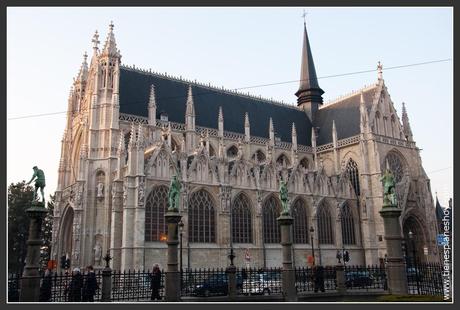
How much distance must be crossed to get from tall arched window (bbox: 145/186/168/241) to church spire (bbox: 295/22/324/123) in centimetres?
2936

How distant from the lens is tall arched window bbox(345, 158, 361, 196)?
45.8m

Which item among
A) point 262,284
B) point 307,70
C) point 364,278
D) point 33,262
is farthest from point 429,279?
point 307,70

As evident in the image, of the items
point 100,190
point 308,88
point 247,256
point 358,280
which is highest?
→ point 308,88

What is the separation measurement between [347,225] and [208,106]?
17.3 meters

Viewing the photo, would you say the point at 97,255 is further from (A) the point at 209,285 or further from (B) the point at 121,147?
(A) the point at 209,285

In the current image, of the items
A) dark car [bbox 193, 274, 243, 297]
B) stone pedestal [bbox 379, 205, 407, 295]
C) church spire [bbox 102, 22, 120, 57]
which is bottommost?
dark car [bbox 193, 274, 243, 297]

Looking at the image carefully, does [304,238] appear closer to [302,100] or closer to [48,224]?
[302,100]

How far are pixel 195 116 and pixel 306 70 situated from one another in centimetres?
2375

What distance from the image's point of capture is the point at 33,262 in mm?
15484

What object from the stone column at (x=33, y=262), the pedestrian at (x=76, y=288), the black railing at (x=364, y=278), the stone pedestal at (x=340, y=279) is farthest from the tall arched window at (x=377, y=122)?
the stone column at (x=33, y=262)

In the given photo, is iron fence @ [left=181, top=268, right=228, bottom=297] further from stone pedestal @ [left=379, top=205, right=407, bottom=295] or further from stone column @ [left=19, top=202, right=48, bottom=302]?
stone pedestal @ [left=379, top=205, right=407, bottom=295]

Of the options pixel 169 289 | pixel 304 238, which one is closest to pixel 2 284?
pixel 169 289

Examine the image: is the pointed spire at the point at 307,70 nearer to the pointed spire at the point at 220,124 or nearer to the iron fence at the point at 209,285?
the pointed spire at the point at 220,124

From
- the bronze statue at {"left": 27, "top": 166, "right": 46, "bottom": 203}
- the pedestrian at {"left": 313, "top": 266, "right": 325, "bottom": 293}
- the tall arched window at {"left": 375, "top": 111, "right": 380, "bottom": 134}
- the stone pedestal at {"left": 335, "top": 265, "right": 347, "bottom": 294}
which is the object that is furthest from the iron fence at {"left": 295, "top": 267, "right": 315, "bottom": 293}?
the tall arched window at {"left": 375, "top": 111, "right": 380, "bottom": 134}
